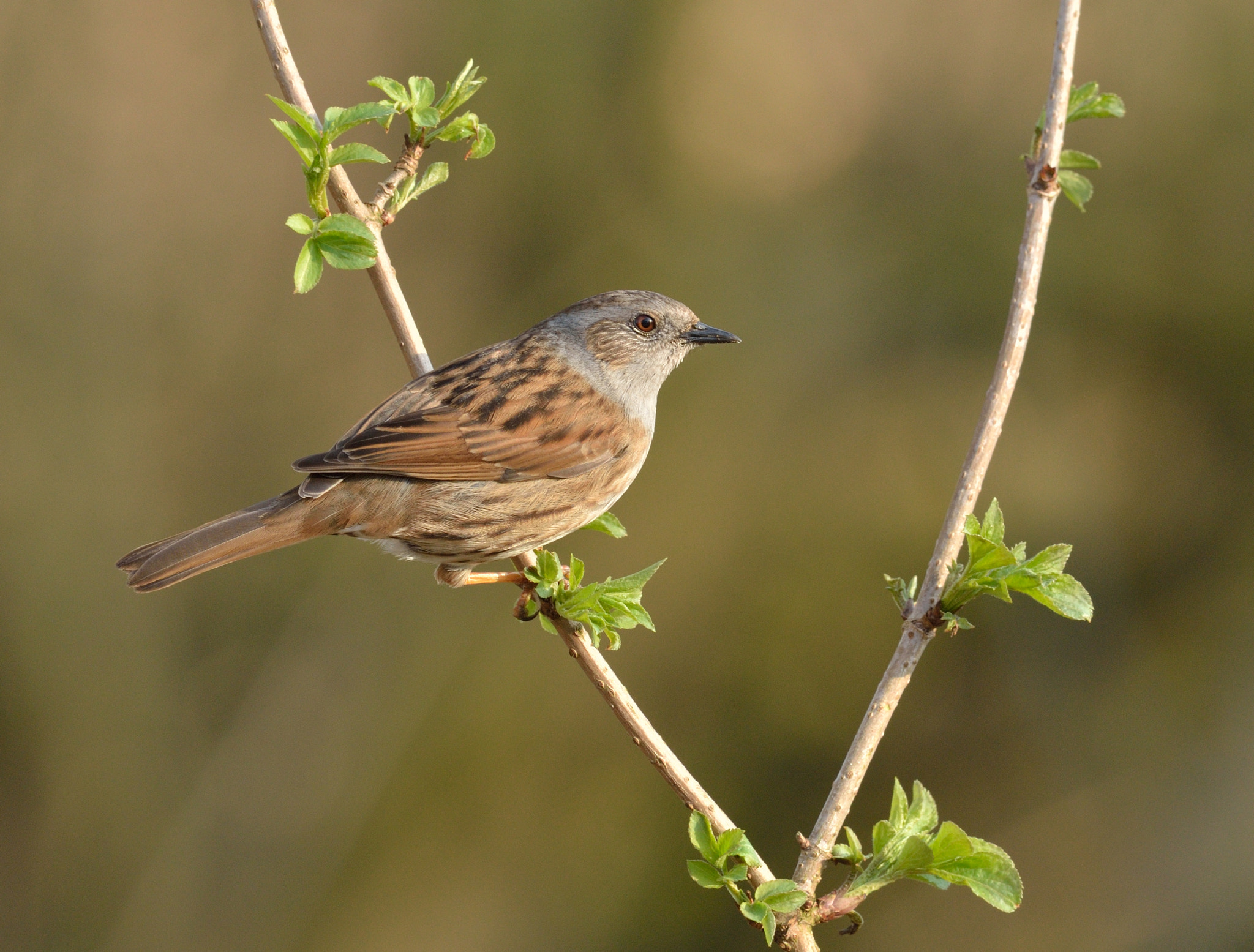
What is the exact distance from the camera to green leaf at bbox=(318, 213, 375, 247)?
2830 mm

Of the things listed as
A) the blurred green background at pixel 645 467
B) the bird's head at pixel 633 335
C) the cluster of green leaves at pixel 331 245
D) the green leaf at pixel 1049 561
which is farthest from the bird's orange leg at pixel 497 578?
the blurred green background at pixel 645 467

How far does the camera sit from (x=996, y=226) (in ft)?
27.8

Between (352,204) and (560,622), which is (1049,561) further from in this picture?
(352,204)

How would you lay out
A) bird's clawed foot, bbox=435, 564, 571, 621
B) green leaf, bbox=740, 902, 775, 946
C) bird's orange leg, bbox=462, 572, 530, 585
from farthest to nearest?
1. bird's orange leg, bbox=462, 572, 530, 585
2. bird's clawed foot, bbox=435, 564, 571, 621
3. green leaf, bbox=740, 902, 775, 946

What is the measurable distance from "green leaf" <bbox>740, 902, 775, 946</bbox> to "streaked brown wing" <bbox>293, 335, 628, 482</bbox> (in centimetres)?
201

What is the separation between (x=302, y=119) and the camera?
111 inches

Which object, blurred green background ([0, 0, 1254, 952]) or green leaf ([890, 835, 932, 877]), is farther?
blurred green background ([0, 0, 1254, 952])

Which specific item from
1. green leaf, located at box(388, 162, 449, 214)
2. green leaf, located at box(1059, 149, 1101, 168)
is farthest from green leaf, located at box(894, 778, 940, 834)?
green leaf, located at box(388, 162, 449, 214)

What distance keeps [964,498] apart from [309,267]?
182 cm

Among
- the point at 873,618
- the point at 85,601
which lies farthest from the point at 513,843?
the point at 85,601

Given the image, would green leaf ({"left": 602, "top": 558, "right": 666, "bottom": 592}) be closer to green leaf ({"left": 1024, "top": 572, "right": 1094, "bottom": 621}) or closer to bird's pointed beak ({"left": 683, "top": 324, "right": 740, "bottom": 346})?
green leaf ({"left": 1024, "top": 572, "right": 1094, "bottom": 621})

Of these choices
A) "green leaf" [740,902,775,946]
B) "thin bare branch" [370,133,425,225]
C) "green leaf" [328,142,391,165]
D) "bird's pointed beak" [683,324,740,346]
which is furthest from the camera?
"bird's pointed beak" [683,324,740,346]

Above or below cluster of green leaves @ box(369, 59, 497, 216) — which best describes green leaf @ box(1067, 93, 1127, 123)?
below

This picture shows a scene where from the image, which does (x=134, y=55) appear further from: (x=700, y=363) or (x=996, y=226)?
(x=996, y=226)
